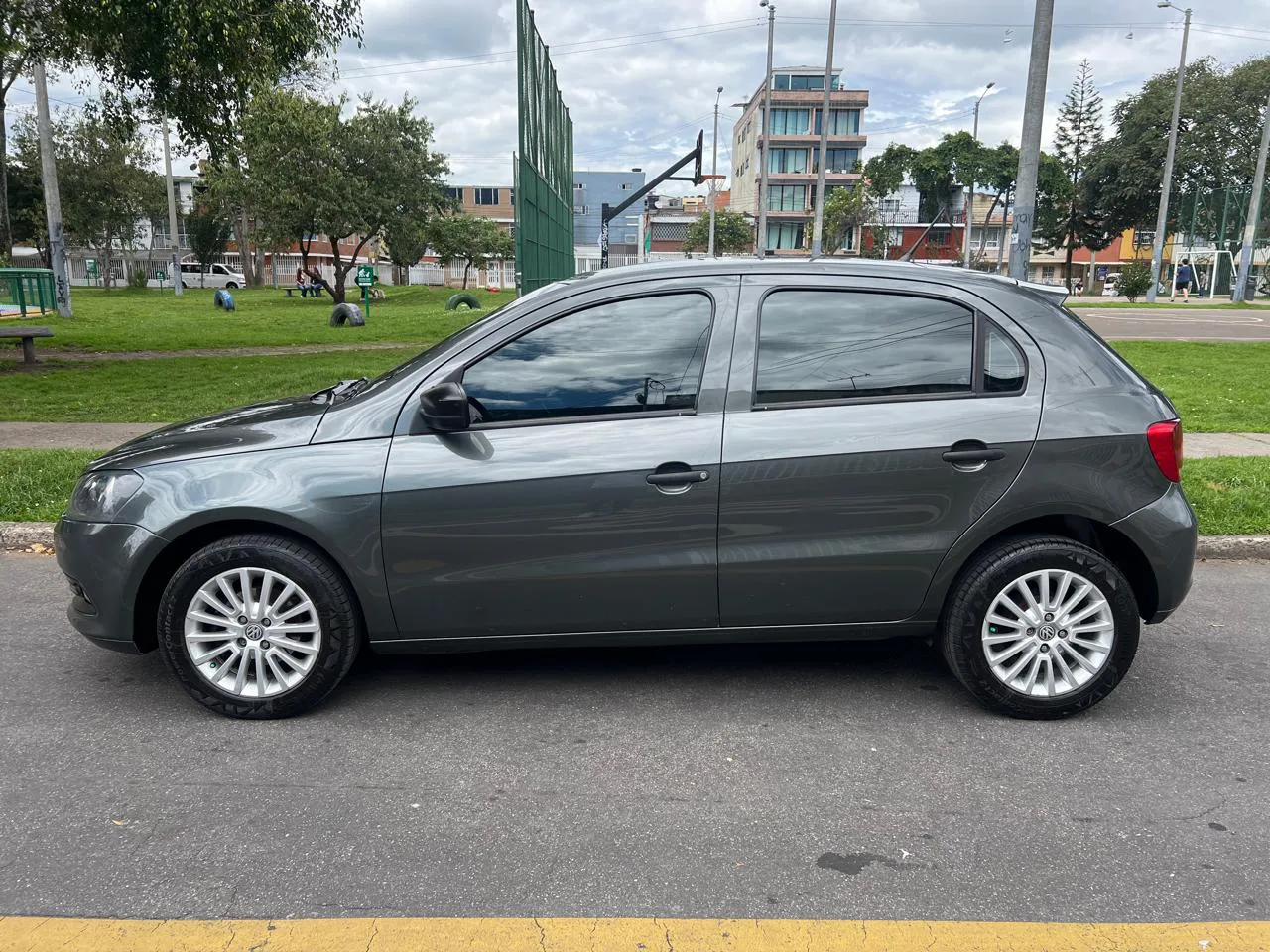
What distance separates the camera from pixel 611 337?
3.76 metres

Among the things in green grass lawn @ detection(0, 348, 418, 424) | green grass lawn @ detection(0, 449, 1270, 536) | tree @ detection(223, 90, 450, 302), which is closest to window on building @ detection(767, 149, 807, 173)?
tree @ detection(223, 90, 450, 302)

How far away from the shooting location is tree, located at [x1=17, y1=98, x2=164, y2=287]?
49406 millimetres

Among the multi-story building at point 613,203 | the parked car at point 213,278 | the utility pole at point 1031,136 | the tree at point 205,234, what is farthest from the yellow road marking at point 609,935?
the multi-story building at point 613,203

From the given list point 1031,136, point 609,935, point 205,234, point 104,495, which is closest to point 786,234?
point 205,234

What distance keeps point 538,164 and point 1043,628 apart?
16.5 m

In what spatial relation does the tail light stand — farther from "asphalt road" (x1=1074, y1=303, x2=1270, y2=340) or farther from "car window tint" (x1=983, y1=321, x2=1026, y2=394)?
"asphalt road" (x1=1074, y1=303, x2=1270, y2=340)

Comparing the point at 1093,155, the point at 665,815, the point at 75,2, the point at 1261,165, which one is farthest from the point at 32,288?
the point at 1093,155

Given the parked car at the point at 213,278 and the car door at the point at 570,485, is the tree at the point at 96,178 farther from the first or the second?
the car door at the point at 570,485

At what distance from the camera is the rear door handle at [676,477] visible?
353 centimetres

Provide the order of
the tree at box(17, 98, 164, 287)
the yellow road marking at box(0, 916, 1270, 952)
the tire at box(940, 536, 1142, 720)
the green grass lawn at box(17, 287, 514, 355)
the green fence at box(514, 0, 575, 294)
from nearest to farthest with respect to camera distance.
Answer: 1. the yellow road marking at box(0, 916, 1270, 952)
2. the tire at box(940, 536, 1142, 720)
3. the green fence at box(514, 0, 575, 294)
4. the green grass lawn at box(17, 287, 514, 355)
5. the tree at box(17, 98, 164, 287)

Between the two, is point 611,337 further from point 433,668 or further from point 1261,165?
point 1261,165

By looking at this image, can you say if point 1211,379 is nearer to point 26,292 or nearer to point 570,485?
point 570,485

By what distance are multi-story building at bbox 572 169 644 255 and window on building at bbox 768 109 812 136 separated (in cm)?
1755

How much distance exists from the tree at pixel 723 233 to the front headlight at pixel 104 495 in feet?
268
